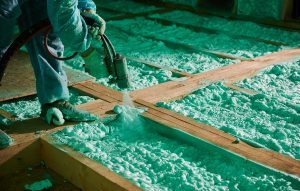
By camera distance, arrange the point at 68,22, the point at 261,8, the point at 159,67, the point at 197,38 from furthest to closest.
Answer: the point at 261,8, the point at 197,38, the point at 159,67, the point at 68,22

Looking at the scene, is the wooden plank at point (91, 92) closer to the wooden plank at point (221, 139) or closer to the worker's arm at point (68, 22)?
the wooden plank at point (221, 139)

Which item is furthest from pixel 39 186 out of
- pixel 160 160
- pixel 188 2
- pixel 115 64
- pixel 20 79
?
pixel 188 2

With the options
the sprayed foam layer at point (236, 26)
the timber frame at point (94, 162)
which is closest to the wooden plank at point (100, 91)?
the timber frame at point (94, 162)

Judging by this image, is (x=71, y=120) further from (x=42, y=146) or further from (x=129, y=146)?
(x=129, y=146)

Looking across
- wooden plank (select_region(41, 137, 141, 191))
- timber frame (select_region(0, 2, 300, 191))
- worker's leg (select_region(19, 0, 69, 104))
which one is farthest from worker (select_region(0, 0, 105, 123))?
wooden plank (select_region(41, 137, 141, 191))

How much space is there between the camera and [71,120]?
8.43 ft

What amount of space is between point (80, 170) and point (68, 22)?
2.38 ft

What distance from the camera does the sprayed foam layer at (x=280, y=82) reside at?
305cm

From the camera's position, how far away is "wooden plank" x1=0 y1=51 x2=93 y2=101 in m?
2.96

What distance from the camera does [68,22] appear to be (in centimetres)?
205

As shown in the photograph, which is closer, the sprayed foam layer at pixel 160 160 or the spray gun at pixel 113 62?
the sprayed foam layer at pixel 160 160

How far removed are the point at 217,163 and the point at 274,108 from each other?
32.0 inches

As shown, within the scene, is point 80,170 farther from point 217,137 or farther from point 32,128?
point 217,137

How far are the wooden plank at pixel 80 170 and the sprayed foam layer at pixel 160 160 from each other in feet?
0.21
